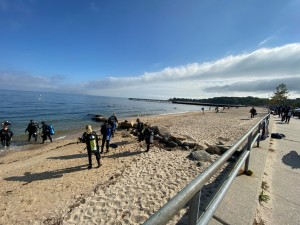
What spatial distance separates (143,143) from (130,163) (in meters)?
3.86

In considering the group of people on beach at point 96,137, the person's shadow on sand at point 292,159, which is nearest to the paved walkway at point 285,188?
the person's shadow on sand at point 292,159

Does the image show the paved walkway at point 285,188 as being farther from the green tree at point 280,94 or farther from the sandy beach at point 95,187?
the green tree at point 280,94

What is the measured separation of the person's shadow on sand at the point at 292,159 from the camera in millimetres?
5579

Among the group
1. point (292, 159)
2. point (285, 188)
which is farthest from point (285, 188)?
point (292, 159)

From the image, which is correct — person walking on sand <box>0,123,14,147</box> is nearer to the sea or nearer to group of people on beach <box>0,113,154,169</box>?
group of people on beach <box>0,113,154,169</box>

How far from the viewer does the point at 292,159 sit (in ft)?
20.1

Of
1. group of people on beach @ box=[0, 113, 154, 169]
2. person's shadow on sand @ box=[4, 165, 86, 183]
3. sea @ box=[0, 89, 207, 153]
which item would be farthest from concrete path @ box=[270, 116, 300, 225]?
sea @ box=[0, 89, 207, 153]

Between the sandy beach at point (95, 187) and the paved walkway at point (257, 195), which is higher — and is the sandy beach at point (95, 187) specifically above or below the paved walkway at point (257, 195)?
below

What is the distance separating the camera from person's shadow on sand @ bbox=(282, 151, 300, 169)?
558 centimetres

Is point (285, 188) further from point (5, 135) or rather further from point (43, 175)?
point (5, 135)

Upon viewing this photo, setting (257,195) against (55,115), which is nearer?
(257,195)

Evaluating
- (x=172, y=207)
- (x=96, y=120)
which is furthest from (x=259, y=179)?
(x=96, y=120)

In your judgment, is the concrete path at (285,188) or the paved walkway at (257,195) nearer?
the paved walkway at (257,195)

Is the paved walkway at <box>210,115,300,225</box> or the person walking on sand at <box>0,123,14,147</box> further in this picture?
the person walking on sand at <box>0,123,14,147</box>
